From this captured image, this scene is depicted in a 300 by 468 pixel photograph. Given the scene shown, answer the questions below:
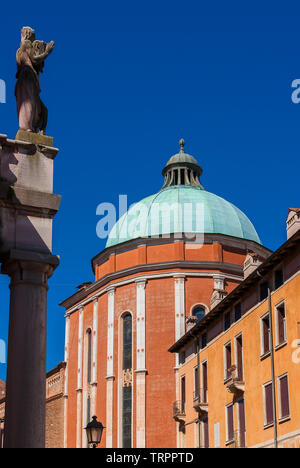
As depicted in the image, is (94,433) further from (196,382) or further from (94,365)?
(94,365)

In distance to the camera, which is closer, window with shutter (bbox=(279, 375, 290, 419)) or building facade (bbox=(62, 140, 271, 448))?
window with shutter (bbox=(279, 375, 290, 419))

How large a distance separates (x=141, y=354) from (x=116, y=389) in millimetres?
2681

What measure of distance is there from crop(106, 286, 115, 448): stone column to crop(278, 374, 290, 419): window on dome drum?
18.8 m

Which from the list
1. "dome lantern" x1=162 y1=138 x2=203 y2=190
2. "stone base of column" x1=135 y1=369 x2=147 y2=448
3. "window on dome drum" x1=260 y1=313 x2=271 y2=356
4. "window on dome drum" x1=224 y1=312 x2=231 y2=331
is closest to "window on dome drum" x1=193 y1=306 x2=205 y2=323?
"stone base of column" x1=135 y1=369 x2=147 y2=448

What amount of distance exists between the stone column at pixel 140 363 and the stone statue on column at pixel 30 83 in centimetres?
3359

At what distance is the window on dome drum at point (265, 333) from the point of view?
101 ft

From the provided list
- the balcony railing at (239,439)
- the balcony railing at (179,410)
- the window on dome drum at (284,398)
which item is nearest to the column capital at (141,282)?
the balcony railing at (179,410)

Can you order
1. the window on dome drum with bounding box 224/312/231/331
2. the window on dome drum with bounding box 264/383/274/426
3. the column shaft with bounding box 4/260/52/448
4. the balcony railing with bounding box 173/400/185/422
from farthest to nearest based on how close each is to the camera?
the balcony railing with bounding box 173/400/185/422 → the window on dome drum with bounding box 224/312/231/331 → the window on dome drum with bounding box 264/383/274/426 → the column shaft with bounding box 4/260/52/448

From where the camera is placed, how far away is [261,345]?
101 feet

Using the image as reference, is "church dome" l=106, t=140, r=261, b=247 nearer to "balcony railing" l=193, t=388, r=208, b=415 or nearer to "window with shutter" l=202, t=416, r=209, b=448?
"balcony railing" l=193, t=388, r=208, b=415

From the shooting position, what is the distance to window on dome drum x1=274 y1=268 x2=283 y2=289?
29842 mm

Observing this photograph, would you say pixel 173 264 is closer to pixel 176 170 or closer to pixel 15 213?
pixel 176 170

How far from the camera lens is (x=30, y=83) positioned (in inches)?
499

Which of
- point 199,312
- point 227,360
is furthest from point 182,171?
point 227,360
